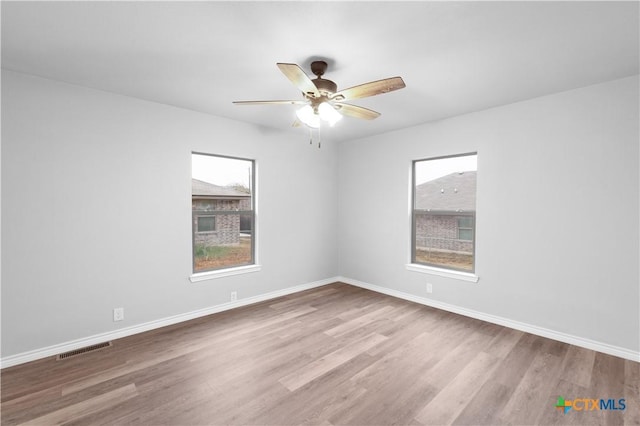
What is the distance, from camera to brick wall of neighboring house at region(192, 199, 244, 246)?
3800 mm

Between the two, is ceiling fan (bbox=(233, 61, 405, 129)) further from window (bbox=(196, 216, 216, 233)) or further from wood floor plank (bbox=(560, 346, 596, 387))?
wood floor plank (bbox=(560, 346, 596, 387))

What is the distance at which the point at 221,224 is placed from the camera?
4.01 meters

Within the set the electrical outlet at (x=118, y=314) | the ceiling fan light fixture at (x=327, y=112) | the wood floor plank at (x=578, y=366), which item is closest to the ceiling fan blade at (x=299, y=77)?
the ceiling fan light fixture at (x=327, y=112)

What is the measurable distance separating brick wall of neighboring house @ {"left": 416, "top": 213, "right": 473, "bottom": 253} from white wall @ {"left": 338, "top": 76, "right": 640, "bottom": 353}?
1.15 ft

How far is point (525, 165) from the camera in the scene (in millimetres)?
3242

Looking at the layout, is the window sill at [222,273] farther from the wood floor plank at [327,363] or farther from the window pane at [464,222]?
the window pane at [464,222]

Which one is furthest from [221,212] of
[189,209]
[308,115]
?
[308,115]

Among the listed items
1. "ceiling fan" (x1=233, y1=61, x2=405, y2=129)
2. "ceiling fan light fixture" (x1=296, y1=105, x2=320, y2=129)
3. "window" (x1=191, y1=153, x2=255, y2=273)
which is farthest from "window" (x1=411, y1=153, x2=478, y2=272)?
"window" (x1=191, y1=153, x2=255, y2=273)

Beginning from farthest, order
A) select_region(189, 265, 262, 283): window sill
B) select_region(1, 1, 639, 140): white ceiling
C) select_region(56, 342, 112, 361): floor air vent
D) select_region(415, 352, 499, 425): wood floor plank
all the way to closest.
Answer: select_region(189, 265, 262, 283): window sill → select_region(56, 342, 112, 361): floor air vent → select_region(415, 352, 499, 425): wood floor plank → select_region(1, 1, 639, 140): white ceiling

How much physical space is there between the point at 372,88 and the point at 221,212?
8.74 feet

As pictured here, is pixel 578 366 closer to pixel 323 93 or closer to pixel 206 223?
pixel 323 93

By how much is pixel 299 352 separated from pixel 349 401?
795mm

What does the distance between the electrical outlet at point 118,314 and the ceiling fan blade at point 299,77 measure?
9.48 feet

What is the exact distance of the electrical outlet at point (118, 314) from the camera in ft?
10.0
